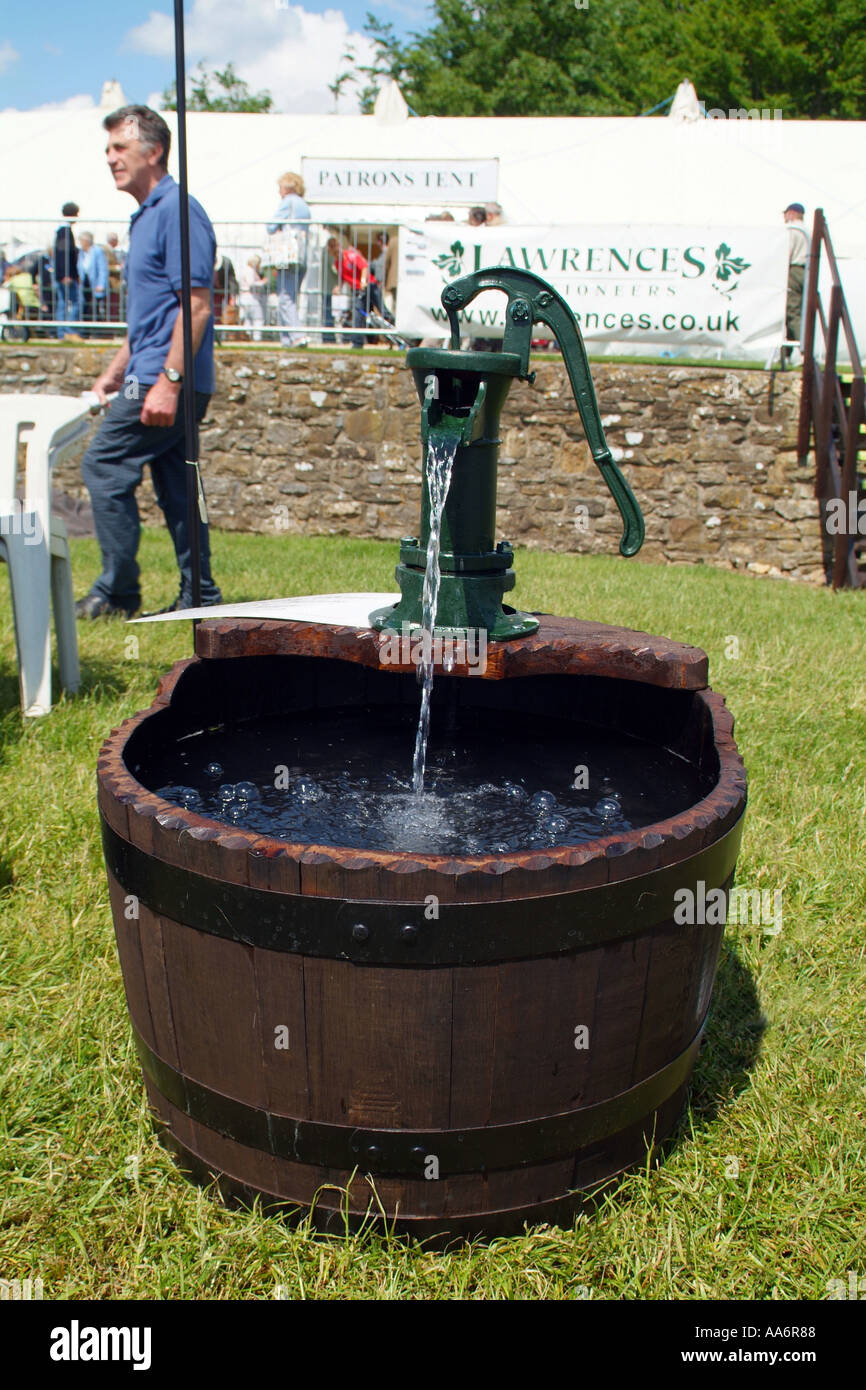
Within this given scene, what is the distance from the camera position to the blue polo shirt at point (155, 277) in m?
5.07

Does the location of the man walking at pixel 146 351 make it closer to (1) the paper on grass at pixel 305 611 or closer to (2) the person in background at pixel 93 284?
(1) the paper on grass at pixel 305 611

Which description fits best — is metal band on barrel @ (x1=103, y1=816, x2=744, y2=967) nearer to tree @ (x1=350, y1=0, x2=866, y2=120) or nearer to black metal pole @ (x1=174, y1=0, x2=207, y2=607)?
black metal pole @ (x1=174, y1=0, x2=207, y2=607)

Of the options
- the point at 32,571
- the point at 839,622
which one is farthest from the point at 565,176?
the point at 32,571

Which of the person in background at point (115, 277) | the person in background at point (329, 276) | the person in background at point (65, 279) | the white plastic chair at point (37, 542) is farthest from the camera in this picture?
the person in background at point (115, 277)

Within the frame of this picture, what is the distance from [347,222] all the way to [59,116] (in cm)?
1313

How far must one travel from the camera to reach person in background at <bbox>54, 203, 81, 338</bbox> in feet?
37.2

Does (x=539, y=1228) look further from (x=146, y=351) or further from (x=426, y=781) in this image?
(x=146, y=351)

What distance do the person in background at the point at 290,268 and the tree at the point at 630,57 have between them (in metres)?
22.3

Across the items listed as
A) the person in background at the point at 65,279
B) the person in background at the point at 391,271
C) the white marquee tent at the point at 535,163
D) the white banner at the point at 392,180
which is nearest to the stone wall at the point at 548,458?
the person in background at the point at 391,271

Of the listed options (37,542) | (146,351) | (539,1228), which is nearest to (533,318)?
(539,1228)

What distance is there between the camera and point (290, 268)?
10828mm

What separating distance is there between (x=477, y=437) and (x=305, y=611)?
0.57 meters

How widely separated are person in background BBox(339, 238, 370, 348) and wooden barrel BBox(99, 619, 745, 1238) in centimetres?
979
